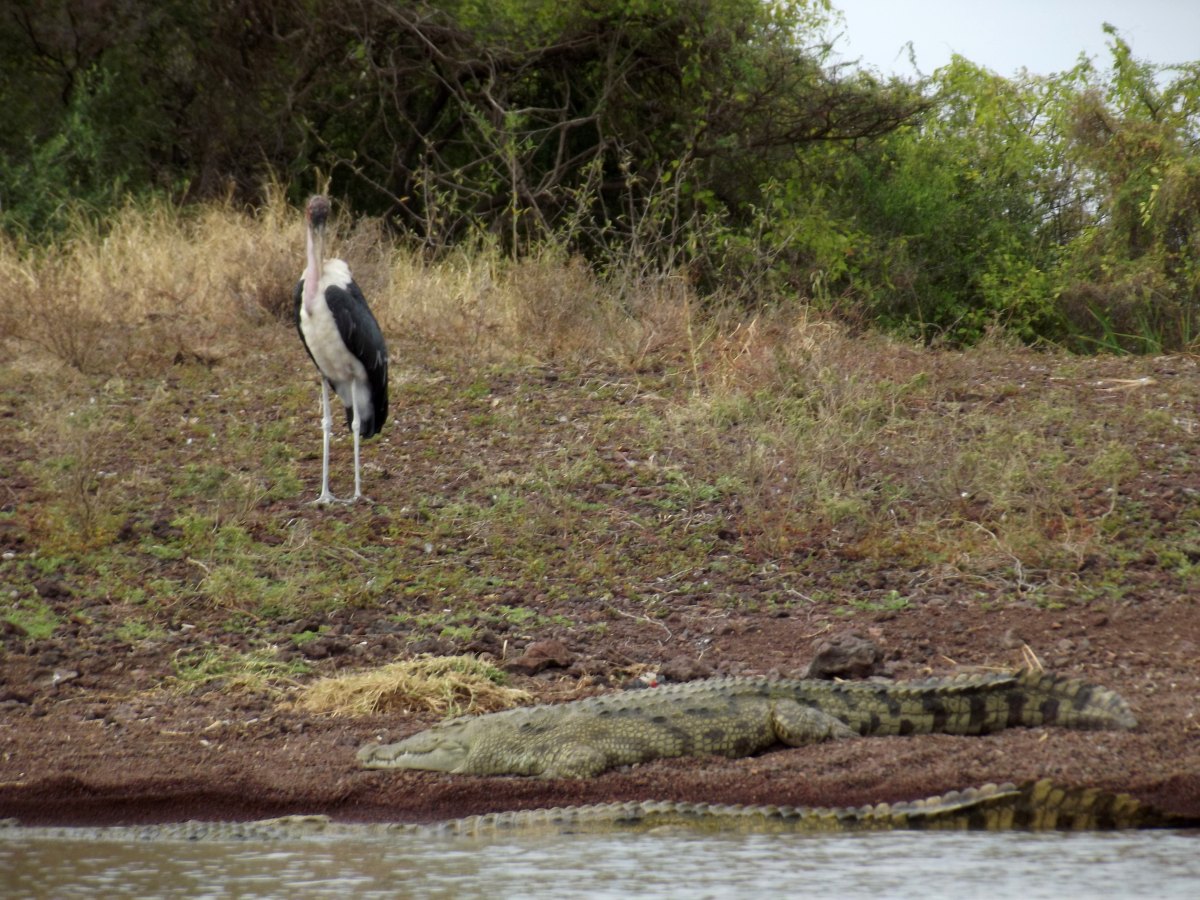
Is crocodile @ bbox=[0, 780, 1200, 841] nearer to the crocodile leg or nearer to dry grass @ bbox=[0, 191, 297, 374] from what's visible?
the crocodile leg

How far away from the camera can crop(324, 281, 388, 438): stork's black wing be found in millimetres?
8555

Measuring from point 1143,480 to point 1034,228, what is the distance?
919 centimetres

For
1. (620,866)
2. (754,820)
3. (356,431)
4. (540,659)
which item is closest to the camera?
(620,866)

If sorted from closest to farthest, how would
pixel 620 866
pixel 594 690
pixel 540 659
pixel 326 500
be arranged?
pixel 620 866 → pixel 594 690 → pixel 540 659 → pixel 326 500

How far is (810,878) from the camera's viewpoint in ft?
13.0

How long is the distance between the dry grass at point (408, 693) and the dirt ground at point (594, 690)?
0.11m

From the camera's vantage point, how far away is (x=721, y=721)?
5184mm

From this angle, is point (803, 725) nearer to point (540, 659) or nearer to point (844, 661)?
point (844, 661)

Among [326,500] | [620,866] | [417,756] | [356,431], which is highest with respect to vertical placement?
[356,431]

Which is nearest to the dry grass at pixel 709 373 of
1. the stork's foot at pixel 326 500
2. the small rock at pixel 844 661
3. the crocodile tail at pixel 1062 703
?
the stork's foot at pixel 326 500

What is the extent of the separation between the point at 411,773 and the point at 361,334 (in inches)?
159

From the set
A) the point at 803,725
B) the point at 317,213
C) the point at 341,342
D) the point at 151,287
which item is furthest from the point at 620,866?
the point at 151,287

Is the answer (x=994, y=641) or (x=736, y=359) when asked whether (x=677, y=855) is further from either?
(x=736, y=359)

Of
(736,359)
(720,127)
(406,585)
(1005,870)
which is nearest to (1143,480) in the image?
(736,359)
